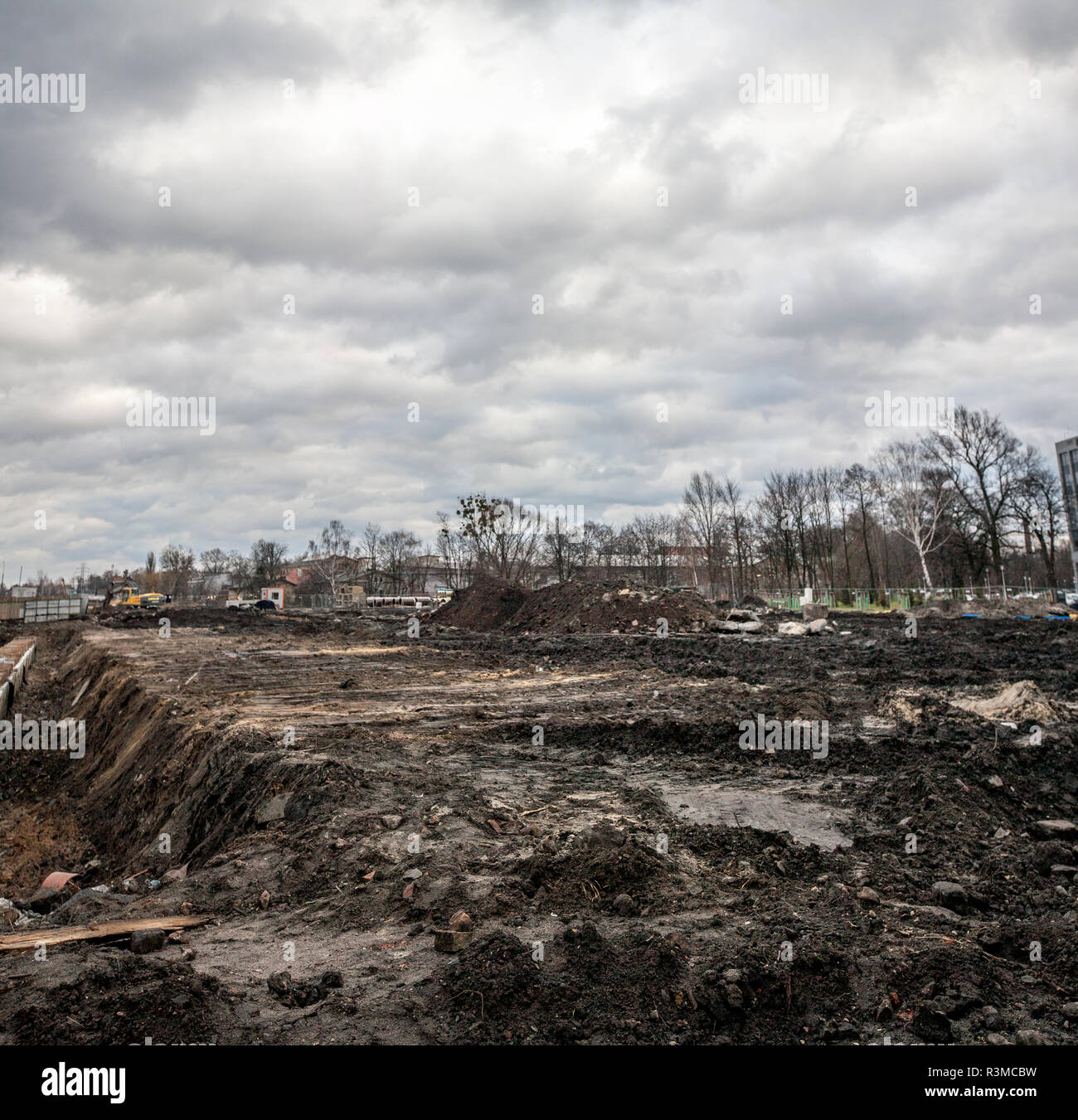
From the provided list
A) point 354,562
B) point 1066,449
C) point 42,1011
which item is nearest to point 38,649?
point 42,1011

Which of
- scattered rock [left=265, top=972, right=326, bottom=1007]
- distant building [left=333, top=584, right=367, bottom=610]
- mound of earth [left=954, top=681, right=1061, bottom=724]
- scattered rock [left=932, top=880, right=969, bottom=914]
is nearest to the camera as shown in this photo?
scattered rock [left=265, top=972, right=326, bottom=1007]

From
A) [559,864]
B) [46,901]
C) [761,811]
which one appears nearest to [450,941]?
[559,864]

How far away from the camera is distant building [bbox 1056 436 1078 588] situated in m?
62.6

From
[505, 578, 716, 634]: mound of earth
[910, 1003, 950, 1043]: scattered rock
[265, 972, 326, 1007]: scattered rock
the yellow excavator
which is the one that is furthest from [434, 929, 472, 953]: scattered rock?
the yellow excavator

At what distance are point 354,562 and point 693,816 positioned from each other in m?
93.5

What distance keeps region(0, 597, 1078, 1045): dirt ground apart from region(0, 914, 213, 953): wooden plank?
134 mm

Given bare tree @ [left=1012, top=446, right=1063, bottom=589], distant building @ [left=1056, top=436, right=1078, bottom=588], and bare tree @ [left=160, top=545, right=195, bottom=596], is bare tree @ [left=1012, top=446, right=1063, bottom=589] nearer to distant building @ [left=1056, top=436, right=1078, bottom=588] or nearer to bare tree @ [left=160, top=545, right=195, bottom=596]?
distant building @ [left=1056, top=436, right=1078, bottom=588]

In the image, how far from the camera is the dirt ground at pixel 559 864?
3.46m

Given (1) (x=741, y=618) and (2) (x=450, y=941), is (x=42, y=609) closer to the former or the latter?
(1) (x=741, y=618)

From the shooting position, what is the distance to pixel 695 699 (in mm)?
13258

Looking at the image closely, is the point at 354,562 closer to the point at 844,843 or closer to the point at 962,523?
the point at 962,523

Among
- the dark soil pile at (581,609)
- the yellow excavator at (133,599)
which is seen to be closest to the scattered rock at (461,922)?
the dark soil pile at (581,609)

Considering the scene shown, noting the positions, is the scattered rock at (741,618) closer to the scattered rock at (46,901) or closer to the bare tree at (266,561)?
the scattered rock at (46,901)

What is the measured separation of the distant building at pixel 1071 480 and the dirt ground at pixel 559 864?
5878 centimetres
